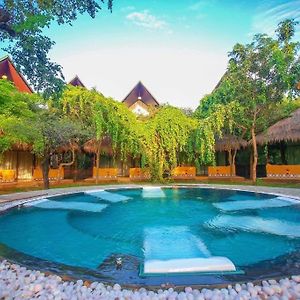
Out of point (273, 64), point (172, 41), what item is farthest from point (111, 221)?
point (273, 64)

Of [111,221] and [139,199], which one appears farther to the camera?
[139,199]

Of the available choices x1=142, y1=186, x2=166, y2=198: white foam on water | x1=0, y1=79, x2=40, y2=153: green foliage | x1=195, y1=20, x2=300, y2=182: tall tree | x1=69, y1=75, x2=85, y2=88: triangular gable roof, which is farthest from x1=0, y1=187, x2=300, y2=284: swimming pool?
x1=69, y1=75, x2=85, y2=88: triangular gable roof

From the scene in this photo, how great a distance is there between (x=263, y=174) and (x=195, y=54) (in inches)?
320

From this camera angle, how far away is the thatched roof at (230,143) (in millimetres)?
15141

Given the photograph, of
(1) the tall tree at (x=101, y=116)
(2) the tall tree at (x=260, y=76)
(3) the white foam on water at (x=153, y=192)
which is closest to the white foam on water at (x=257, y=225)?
(3) the white foam on water at (x=153, y=192)

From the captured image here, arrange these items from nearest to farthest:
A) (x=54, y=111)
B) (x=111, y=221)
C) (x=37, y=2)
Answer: (x=37, y=2) < (x=111, y=221) < (x=54, y=111)

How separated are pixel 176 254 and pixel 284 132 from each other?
11860 millimetres

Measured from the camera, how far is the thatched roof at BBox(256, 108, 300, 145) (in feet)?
44.4

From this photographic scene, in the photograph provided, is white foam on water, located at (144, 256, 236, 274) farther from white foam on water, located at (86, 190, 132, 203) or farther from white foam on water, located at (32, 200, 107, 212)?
white foam on water, located at (86, 190, 132, 203)

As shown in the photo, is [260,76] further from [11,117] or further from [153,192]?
[11,117]

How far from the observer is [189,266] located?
2.98 metres

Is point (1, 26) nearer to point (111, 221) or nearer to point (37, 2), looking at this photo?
point (37, 2)

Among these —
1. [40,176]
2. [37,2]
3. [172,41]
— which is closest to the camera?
[37,2]

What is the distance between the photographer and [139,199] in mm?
9734
